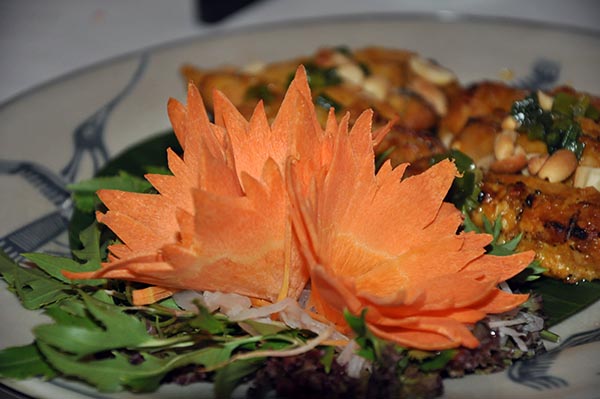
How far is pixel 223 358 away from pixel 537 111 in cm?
164

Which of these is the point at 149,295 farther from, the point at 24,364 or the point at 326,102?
the point at 326,102

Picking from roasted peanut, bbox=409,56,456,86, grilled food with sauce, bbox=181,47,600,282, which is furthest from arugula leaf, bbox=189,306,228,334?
roasted peanut, bbox=409,56,456,86

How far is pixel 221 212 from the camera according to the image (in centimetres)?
222

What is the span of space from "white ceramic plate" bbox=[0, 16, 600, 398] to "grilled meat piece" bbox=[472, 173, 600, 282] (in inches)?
6.9

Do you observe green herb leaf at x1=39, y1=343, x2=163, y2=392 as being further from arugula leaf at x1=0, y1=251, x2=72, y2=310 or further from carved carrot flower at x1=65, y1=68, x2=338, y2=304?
arugula leaf at x1=0, y1=251, x2=72, y2=310

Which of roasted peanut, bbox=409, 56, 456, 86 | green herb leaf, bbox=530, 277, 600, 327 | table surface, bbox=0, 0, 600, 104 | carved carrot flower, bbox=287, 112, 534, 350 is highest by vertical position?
table surface, bbox=0, 0, 600, 104

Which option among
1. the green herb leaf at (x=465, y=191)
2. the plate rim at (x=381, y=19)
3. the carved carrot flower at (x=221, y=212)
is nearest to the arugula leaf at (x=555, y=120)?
the green herb leaf at (x=465, y=191)

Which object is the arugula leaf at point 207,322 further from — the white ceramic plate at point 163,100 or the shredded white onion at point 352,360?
the shredded white onion at point 352,360

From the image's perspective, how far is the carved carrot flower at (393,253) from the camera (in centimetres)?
226

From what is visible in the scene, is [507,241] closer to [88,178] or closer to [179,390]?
[179,390]

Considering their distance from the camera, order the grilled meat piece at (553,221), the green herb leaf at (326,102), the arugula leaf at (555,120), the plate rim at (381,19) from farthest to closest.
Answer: the plate rim at (381,19), the green herb leaf at (326,102), the arugula leaf at (555,120), the grilled meat piece at (553,221)

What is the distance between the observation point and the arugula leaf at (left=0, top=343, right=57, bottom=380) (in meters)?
2.32

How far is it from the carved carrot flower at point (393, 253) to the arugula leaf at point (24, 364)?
810mm

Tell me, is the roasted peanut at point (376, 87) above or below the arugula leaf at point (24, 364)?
above
